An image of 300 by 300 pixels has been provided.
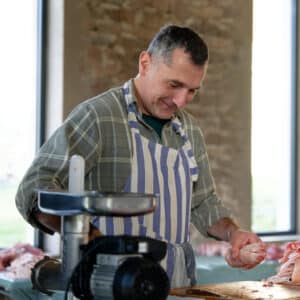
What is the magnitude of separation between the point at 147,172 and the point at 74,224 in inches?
42.6

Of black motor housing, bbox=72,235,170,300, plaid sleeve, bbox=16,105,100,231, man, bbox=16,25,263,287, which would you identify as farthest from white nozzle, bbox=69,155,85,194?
man, bbox=16,25,263,287

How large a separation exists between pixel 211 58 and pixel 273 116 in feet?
3.67

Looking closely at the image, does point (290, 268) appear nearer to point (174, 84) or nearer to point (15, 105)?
point (174, 84)

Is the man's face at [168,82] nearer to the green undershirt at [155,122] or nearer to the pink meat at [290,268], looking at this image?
the green undershirt at [155,122]

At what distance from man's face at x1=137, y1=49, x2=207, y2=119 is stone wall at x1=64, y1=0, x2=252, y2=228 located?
221 centimetres

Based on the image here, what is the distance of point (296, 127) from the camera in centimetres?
700

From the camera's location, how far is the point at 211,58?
Answer: 597 cm

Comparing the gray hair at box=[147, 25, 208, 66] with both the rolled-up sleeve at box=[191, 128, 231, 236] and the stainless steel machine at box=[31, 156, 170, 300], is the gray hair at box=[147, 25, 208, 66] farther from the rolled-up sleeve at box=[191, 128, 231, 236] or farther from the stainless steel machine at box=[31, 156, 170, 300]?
the stainless steel machine at box=[31, 156, 170, 300]

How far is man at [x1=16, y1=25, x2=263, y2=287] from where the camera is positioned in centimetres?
274

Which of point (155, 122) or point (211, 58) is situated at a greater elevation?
point (211, 58)

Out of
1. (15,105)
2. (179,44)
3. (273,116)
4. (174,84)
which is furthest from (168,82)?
(273,116)

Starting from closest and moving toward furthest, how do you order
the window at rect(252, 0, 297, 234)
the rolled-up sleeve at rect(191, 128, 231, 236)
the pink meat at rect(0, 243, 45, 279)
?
the rolled-up sleeve at rect(191, 128, 231, 236) → the pink meat at rect(0, 243, 45, 279) → the window at rect(252, 0, 297, 234)

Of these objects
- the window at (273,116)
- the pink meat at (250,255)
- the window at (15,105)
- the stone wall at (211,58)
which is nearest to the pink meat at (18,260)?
the window at (15,105)

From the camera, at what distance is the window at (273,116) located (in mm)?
6727
